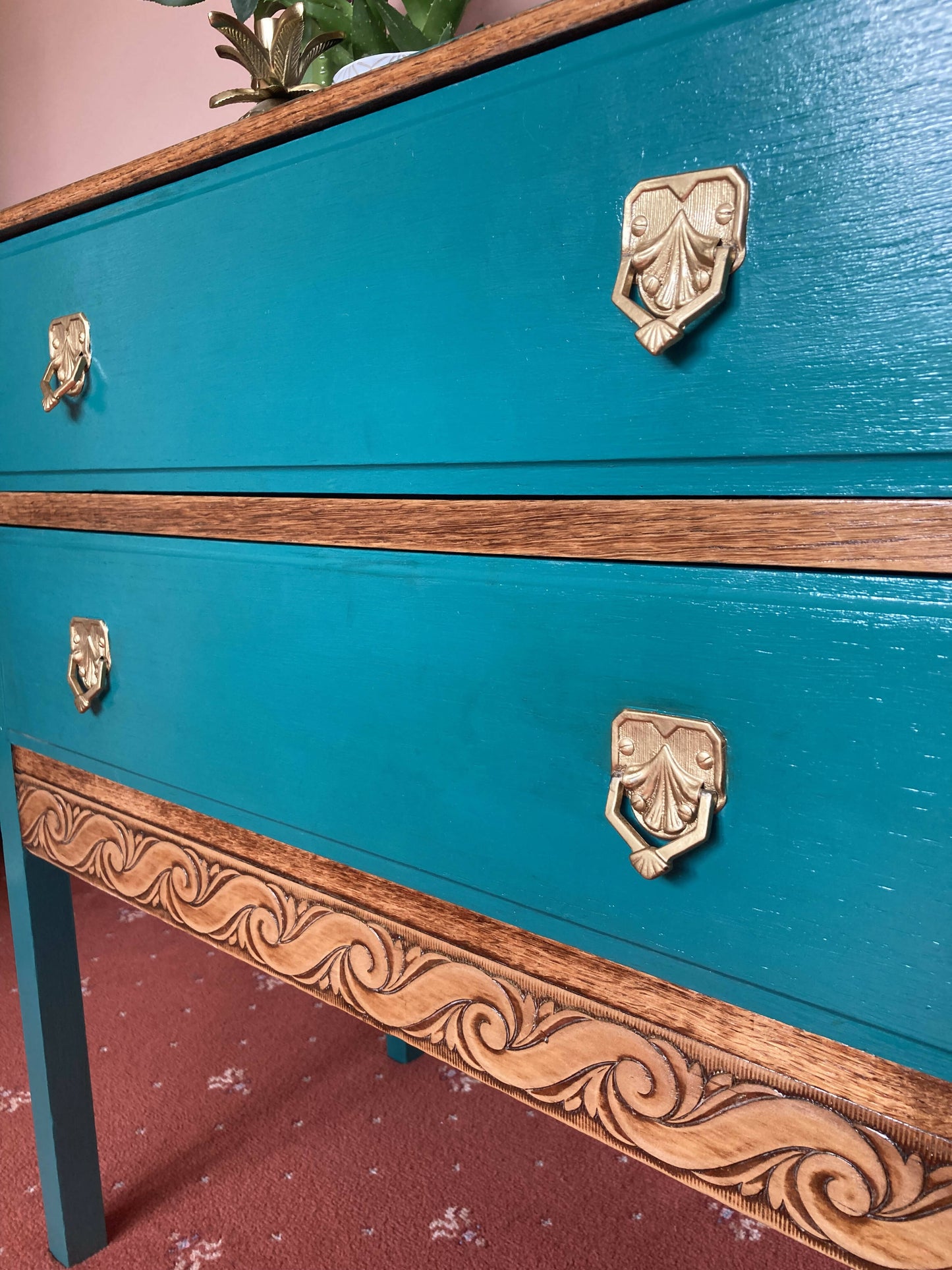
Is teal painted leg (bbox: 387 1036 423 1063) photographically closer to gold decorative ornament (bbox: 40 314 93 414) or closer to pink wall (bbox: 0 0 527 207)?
gold decorative ornament (bbox: 40 314 93 414)

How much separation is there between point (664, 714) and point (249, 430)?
327 mm

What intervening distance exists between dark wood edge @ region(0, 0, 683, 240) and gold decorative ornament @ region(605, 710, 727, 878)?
0.97ft

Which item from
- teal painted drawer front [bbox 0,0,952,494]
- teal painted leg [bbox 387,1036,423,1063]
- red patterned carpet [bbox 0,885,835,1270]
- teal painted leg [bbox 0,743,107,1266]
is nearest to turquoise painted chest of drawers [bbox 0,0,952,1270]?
teal painted drawer front [bbox 0,0,952,494]

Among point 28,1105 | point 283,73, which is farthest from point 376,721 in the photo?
point 28,1105

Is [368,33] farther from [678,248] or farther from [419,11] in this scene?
[678,248]

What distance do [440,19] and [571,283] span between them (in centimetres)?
62

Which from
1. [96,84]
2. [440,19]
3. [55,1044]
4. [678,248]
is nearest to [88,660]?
[55,1044]

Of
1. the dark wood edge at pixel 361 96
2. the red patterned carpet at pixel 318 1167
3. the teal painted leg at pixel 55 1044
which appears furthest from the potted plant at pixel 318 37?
the red patterned carpet at pixel 318 1167

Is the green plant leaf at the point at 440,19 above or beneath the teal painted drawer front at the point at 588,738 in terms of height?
above

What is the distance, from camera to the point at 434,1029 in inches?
21.8

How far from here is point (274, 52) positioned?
72 cm

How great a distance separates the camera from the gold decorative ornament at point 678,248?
376 mm

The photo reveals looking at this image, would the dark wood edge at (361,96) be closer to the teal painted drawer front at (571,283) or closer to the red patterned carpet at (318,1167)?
the teal painted drawer front at (571,283)

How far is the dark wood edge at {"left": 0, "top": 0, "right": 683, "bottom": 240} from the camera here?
1.34 feet
